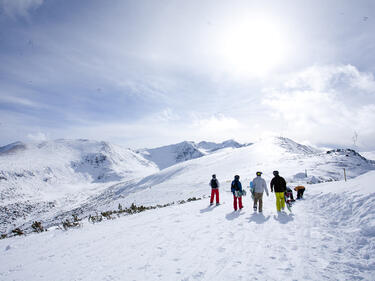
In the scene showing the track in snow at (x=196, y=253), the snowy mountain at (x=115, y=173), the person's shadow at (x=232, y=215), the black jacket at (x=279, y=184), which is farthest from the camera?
the snowy mountain at (x=115, y=173)

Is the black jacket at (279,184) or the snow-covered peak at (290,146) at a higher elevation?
the snow-covered peak at (290,146)

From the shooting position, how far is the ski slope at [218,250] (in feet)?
16.0

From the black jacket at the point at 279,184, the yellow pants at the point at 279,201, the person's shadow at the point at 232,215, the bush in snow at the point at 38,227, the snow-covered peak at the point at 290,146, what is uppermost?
the snow-covered peak at the point at 290,146

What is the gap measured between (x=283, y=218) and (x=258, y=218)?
111 cm

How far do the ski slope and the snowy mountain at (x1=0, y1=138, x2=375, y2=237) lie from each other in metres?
16.3

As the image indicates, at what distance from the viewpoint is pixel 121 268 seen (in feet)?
18.1

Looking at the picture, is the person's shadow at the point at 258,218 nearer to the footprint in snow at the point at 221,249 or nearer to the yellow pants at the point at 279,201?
the yellow pants at the point at 279,201

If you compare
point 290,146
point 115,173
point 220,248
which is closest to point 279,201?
point 220,248

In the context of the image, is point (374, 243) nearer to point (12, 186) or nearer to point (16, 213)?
point (16, 213)

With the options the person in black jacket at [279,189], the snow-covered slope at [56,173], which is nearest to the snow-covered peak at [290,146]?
the person in black jacket at [279,189]

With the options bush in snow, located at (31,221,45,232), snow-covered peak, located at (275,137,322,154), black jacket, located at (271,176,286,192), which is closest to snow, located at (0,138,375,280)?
black jacket, located at (271,176,286,192)

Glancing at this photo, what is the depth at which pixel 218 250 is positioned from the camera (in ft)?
20.6

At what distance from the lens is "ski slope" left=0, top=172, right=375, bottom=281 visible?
488cm

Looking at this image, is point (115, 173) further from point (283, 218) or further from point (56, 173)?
point (283, 218)
